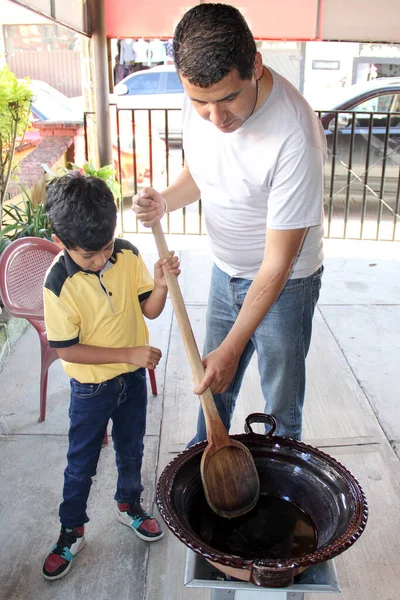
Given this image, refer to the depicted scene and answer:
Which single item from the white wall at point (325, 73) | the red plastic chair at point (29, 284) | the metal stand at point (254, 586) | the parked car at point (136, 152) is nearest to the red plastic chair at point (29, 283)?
the red plastic chair at point (29, 284)

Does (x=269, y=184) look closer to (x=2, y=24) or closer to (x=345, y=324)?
(x=345, y=324)

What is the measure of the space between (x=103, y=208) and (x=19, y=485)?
4.37 ft

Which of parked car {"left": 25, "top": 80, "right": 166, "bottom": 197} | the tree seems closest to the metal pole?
parked car {"left": 25, "top": 80, "right": 166, "bottom": 197}

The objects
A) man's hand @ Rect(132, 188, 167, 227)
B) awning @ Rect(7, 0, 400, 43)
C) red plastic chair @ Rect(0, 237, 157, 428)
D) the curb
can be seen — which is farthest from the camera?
awning @ Rect(7, 0, 400, 43)

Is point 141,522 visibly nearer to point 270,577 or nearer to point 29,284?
point 270,577

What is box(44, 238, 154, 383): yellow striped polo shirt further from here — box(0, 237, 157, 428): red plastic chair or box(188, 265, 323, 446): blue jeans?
box(0, 237, 157, 428): red plastic chair

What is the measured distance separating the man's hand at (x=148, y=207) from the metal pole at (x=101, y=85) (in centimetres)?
389

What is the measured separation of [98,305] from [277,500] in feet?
2.62

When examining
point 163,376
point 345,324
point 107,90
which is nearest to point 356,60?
point 107,90

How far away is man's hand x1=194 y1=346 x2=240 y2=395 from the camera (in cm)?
158

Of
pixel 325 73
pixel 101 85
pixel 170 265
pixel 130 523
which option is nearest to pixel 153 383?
pixel 130 523

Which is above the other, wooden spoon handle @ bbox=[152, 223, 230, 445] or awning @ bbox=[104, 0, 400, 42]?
awning @ bbox=[104, 0, 400, 42]

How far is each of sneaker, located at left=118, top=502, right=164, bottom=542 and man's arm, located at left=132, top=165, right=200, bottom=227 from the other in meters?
1.05

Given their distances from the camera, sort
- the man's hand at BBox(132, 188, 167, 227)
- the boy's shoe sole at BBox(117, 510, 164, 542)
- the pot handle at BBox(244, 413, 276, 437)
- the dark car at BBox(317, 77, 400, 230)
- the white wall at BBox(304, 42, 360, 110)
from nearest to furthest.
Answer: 1. the pot handle at BBox(244, 413, 276, 437)
2. the man's hand at BBox(132, 188, 167, 227)
3. the boy's shoe sole at BBox(117, 510, 164, 542)
4. the dark car at BBox(317, 77, 400, 230)
5. the white wall at BBox(304, 42, 360, 110)
